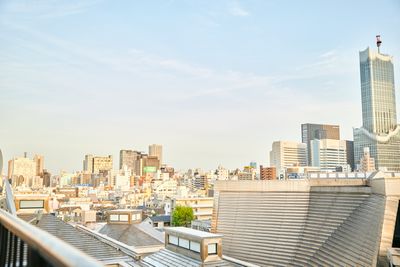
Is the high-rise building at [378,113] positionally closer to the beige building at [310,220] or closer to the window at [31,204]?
the beige building at [310,220]

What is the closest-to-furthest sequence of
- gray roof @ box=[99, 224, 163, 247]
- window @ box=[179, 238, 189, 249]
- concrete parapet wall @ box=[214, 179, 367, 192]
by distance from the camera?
window @ box=[179, 238, 189, 249] < gray roof @ box=[99, 224, 163, 247] < concrete parapet wall @ box=[214, 179, 367, 192]

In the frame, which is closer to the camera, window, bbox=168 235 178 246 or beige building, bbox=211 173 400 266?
beige building, bbox=211 173 400 266

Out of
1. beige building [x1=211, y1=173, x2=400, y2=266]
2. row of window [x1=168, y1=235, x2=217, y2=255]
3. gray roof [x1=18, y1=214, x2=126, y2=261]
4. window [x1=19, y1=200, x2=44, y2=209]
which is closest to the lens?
gray roof [x1=18, y1=214, x2=126, y2=261]

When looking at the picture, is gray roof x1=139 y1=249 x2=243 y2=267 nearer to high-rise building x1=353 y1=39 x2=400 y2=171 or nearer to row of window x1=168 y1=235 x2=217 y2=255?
row of window x1=168 y1=235 x2=217 y2=255

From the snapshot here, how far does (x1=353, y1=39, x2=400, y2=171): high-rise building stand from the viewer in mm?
132125

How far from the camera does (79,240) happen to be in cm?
1352

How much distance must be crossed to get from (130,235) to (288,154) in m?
172

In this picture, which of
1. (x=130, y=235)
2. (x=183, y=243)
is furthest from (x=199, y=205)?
(x=183, y=243)

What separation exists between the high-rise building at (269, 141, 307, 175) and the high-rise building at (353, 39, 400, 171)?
41.0 m

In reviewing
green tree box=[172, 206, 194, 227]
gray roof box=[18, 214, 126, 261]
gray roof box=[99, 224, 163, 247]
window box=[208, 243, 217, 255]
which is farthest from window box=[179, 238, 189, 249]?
green tree box=[172, 206, 194, 227]

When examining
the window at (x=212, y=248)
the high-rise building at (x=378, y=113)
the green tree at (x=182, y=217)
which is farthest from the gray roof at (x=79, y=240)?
the high-rise building at (x=378, y=113)

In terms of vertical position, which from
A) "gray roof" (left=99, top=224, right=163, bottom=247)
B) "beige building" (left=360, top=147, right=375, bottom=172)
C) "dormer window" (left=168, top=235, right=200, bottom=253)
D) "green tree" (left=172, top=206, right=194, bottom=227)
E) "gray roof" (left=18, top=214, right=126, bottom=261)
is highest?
"beige building" (left=360, top=147, right=375, bottom=172)

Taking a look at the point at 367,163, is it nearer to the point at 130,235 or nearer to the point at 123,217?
the point at 123,217

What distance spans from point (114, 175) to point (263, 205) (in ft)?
501
